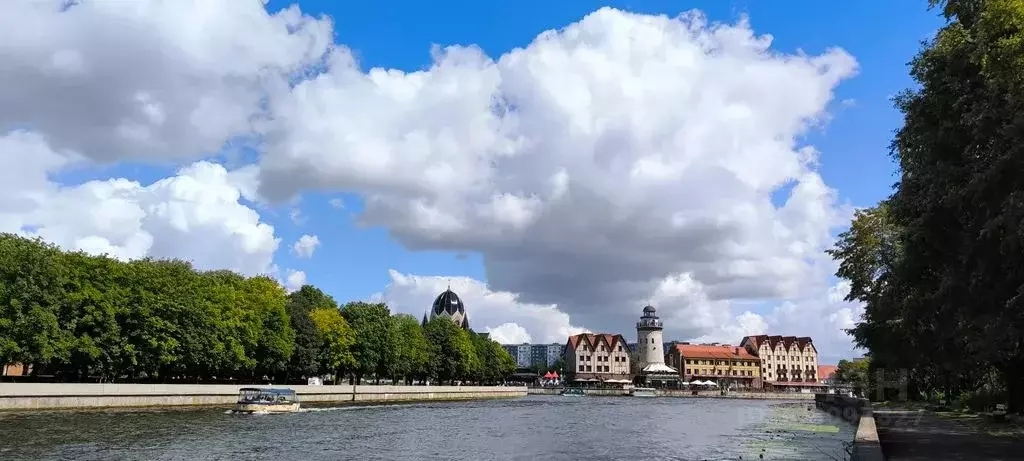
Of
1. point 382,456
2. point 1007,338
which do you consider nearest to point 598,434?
point 382,456

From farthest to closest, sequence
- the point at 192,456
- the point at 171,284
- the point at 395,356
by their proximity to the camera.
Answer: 1. the point at 395,356
2. the point at 171,284
3. the point at 192,456

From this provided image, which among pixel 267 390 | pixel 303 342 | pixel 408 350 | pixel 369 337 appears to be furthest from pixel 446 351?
pixel 267 390

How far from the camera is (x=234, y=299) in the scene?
93.4 metres

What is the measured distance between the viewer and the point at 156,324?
→ 77688 millimetres

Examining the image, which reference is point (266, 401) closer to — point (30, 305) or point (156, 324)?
point (156, 324)

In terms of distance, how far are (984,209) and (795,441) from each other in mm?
32580

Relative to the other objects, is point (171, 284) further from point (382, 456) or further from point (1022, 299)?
point (1022, 299)

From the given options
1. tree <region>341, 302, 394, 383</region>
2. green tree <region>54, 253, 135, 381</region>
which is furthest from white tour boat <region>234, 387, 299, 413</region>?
tree <region>341, 302, 394, 383</region>

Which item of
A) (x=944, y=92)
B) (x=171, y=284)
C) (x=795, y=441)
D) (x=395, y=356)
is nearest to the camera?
(x=944, y=92)

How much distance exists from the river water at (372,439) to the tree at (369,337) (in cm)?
5270

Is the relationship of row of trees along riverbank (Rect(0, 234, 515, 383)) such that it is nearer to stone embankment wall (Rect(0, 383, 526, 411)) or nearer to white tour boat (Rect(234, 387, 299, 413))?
stone embankment wall (Rect(0, 383, 526, 411))

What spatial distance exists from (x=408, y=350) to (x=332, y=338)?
89.2 feet

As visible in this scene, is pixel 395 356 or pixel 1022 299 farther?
pixel 395 356

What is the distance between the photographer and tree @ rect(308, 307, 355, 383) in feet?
386
